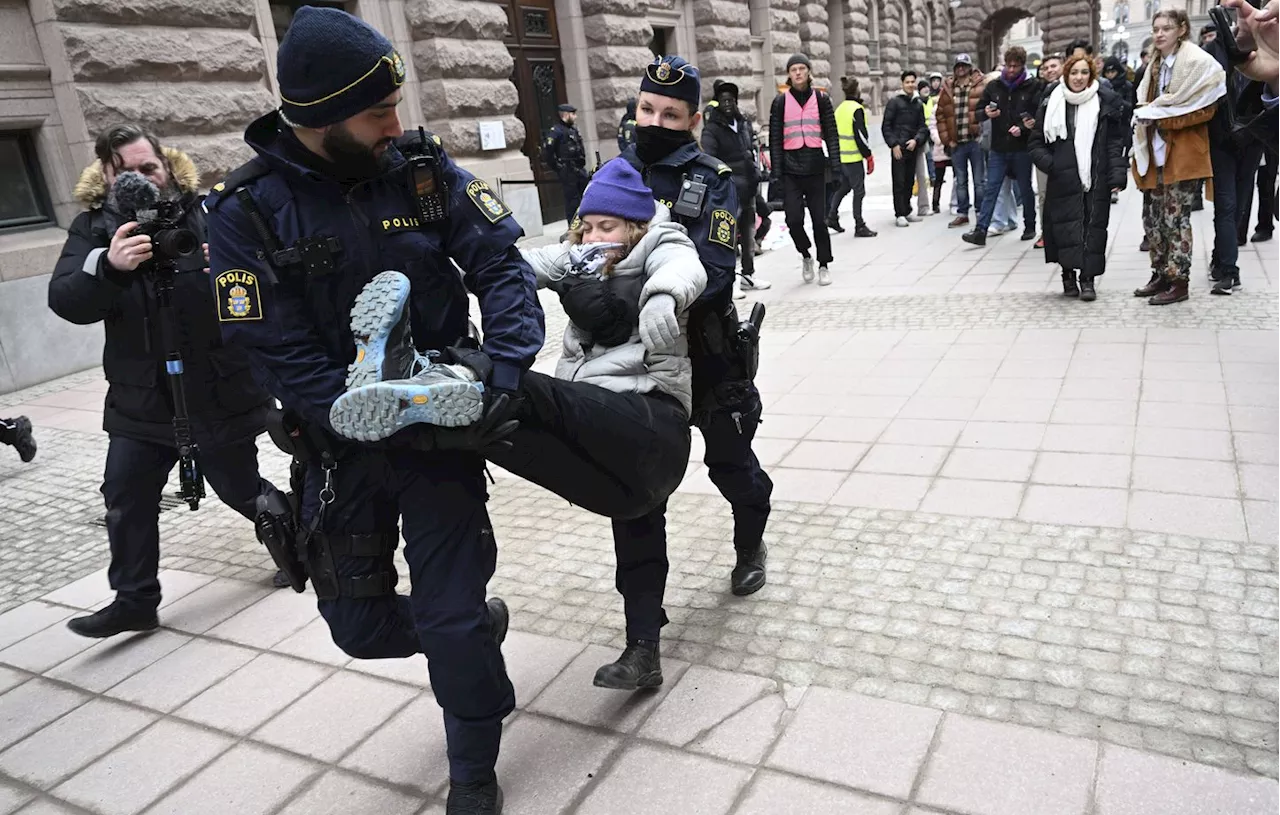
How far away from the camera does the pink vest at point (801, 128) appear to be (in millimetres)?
8945

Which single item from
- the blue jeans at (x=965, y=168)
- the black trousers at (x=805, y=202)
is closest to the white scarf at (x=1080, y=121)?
the black trousers at (x=805, y=202)

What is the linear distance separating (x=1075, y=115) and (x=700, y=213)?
5.49m

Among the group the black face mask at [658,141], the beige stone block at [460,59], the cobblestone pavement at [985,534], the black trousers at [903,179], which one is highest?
the beige stone block at [460,59]

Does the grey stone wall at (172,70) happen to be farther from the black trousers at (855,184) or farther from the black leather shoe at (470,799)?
the black leather shoe at (470,799)

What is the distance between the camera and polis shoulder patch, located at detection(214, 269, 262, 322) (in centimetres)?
217

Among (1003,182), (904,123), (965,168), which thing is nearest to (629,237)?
(1003,182)

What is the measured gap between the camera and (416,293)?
7.53 ft

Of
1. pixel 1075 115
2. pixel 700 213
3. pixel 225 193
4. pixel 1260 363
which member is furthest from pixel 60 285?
pixel 1075 115

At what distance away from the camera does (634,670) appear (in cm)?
277

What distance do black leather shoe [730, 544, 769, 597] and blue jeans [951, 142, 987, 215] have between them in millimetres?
9110

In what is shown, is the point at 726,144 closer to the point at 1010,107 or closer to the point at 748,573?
the point at 1010,107

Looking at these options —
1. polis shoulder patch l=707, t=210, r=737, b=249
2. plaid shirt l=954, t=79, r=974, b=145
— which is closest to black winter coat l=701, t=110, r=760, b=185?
plaid shirt l=954, t=79, r=974, b=145

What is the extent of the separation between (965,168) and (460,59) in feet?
21.6

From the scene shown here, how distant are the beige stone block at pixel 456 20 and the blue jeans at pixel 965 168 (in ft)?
20.1
